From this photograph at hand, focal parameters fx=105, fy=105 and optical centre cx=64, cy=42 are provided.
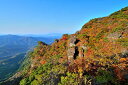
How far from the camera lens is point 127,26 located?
29172 millimetres

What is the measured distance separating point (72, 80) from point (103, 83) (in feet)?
14.7

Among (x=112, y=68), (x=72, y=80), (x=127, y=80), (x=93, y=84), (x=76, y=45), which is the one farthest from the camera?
(x=76, y=45)

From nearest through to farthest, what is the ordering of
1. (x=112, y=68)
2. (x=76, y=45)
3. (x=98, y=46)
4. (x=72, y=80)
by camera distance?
(x=72, y=80)
(x=112, y=68)
(x=98, y=46)
(x=76, y=45)

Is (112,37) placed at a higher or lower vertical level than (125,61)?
higher

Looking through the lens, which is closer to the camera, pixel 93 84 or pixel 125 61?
pixel 93 84

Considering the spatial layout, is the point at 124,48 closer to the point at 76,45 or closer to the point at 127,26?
the point at 127,26

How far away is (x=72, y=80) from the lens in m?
11.1

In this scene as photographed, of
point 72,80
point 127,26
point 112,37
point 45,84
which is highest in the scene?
point 127,26

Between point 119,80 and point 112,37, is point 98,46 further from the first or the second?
point 119,80

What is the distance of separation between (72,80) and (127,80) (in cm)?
793

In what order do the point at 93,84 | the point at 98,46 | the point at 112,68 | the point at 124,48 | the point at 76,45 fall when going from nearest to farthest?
the point at 93,84 < the point at 112,68 < the point at 124,48 < the point at 98,46 < the point at 76,45

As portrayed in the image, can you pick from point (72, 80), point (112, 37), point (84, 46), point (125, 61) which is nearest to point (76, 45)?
point (84, 46)

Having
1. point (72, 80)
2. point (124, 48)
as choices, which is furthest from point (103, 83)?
point (124, 48)

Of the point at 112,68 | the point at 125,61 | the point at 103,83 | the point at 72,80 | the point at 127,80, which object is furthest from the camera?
the point at 125,61
